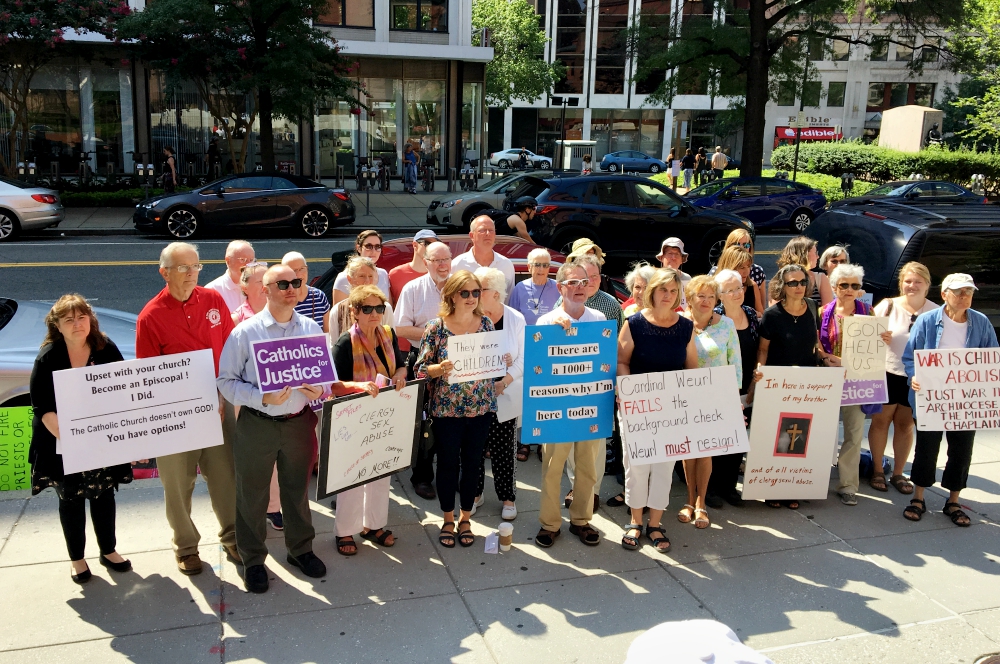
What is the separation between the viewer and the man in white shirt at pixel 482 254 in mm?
7051

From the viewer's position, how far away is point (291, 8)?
22.0 metres

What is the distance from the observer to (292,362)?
4.66 metres

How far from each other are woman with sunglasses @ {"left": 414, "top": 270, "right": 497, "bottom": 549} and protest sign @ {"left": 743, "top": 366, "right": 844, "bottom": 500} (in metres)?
2.01

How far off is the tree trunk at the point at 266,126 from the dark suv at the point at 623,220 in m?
10.6

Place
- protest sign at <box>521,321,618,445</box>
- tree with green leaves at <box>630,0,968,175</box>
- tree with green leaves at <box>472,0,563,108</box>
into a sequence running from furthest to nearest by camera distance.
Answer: tree with green leaves at <box>472,0,563,108</box>
tree with green leaves at <box>630,0,968,175</box>
protest sign at <box>521,321,618,445</box>

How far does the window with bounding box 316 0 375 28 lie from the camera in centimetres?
3200

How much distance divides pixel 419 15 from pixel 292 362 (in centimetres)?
3022

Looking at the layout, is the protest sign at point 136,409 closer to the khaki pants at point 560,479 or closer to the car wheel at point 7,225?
the khaki pants at point 560,479

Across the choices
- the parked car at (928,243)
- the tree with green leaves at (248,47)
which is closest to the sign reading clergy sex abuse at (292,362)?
the parked car at (928,243)

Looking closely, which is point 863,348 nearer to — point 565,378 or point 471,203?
point 565,378

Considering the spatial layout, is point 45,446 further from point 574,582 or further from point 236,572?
point 574,582

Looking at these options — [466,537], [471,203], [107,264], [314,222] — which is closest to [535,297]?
[466,537]

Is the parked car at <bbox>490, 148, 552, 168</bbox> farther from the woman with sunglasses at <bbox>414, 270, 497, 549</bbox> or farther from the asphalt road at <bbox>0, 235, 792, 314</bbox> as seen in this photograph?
the woman with sunglasses at <bbox>414, 270, 497, 549</bbox>

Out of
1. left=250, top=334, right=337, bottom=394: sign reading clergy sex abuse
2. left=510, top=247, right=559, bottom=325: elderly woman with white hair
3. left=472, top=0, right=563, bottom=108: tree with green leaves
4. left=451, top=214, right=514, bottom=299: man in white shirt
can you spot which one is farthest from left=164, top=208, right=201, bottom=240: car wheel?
left=472, top=0, right=563, bottom=108: tree with green leaves
